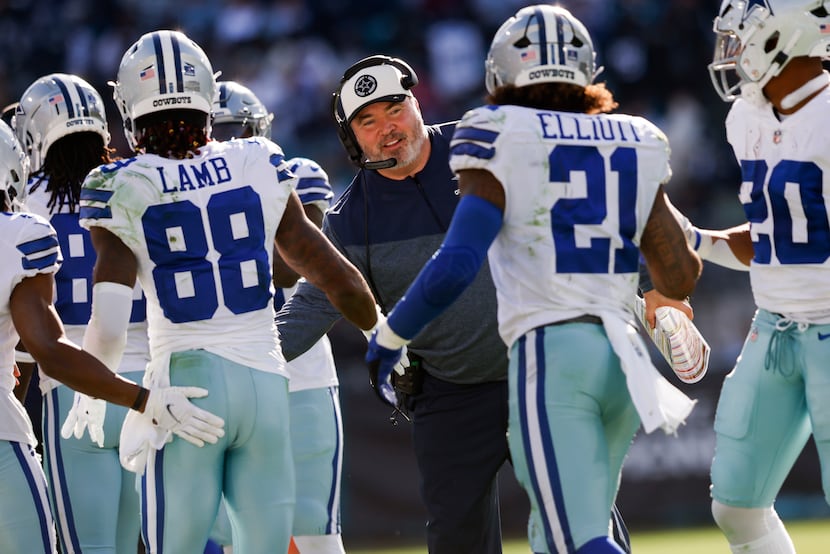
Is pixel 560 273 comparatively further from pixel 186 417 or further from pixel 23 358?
pixel 23 358

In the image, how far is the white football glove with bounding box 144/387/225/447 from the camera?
3.84m

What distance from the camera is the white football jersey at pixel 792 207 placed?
4.33 metres

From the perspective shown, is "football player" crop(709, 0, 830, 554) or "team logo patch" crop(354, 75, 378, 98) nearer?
"football player" crop(709, 0, 830, 554)

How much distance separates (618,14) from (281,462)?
412 inches

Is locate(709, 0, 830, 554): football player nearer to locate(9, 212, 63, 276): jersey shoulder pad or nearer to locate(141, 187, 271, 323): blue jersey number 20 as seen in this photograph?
locate(141, 187, 271, 323): blue jersey number 20

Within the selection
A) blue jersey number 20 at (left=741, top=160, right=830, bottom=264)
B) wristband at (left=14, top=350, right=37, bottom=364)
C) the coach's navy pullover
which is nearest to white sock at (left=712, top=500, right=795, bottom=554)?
blue jersey number 20 at (left=741, top=160, right=830, bottom=264)

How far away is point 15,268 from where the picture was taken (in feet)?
13.4

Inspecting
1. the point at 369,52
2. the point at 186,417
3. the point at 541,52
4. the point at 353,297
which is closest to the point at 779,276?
the point at 541,52

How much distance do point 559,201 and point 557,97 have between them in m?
0.34

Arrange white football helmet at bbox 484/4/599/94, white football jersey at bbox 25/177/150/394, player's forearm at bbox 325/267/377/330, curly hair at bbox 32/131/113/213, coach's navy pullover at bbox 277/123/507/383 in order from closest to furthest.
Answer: white football helmet at bbox 484/4/599/94 < player's forearm at bbox 325/267/377/330 < coach's navy pullover at bbox 277/123/507/383 < white football jersey at bbox 25/177/150/394 < curly hair at bbox 32/131/113/213

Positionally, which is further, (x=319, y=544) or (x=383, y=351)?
(x=319, y=544)

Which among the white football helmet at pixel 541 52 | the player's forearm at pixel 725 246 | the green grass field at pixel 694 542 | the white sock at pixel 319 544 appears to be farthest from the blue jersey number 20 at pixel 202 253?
the green grass field at pixel 694 542

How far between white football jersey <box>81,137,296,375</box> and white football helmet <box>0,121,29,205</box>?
51cm

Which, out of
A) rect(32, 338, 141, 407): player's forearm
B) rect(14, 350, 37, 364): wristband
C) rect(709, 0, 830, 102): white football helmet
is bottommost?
rect(14, 350, 37, 364): wristband
